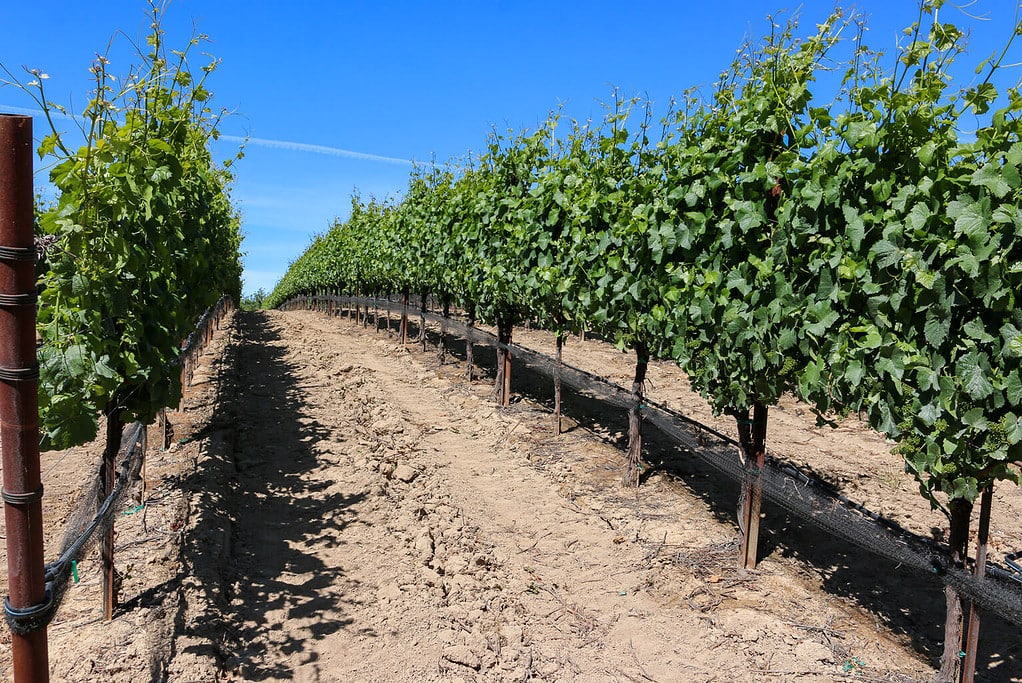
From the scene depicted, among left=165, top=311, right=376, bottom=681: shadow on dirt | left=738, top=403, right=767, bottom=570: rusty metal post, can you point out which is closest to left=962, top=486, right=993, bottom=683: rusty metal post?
left=738, top=403, right=767, bottom=570: rusty metal post

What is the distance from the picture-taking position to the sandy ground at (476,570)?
12.9ft

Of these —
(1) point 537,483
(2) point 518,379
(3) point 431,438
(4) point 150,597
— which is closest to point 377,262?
(2) point 518,379

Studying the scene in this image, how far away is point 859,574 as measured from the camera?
5266mm

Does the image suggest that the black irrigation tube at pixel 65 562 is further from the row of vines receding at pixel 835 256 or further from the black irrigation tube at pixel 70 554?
the row of vines receding at pixel 835 256

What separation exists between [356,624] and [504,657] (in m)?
1.02

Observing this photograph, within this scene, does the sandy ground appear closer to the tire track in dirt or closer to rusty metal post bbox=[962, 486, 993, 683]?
the tire track in dirt

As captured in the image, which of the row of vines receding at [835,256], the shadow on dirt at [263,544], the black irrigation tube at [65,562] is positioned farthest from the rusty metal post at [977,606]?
the black irrigation tube at [65,562]

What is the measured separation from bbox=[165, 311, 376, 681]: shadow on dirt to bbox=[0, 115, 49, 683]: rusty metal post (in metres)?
1.75

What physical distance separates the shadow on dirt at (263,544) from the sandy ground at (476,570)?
2cm

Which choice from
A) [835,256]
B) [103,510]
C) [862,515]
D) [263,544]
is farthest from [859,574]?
[103,510]

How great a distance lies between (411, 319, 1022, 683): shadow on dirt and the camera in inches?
173

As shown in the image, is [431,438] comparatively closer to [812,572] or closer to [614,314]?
[614,314]

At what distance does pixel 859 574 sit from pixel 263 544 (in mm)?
4802

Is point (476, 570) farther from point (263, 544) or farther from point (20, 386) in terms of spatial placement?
point (20, 386)
